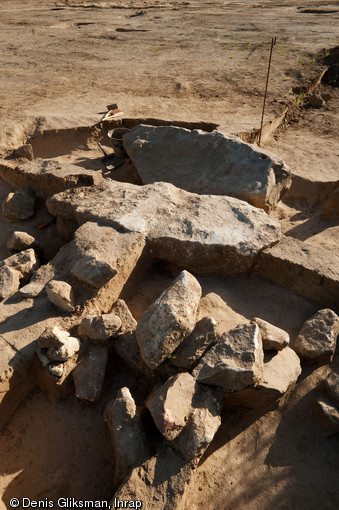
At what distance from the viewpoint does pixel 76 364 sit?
2.94 m

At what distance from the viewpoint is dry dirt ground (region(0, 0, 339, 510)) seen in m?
2.58

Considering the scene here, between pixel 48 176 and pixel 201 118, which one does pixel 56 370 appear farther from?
pixel 201 118

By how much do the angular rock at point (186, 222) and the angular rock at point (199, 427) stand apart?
1390mm

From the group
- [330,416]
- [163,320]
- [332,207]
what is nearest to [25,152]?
[163,320]

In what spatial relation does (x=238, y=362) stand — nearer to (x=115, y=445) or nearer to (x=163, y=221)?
(x=115, y=445)

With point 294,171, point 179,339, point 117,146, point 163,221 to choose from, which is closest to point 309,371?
point 179,339

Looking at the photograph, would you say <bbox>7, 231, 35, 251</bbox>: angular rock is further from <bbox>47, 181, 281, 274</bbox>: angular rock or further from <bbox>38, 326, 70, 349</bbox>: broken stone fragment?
<bbox>38, 326, 70, 349</bbox>: broken stone fragment

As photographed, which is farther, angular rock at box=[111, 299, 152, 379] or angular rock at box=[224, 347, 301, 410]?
angular rock at box=[111, 299, 152, 379]

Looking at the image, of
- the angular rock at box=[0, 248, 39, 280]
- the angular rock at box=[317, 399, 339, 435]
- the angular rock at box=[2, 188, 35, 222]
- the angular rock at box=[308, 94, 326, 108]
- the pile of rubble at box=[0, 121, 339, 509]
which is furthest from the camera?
the angular rock at box=[308, 94, 326, 108]

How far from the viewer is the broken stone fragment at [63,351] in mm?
2760

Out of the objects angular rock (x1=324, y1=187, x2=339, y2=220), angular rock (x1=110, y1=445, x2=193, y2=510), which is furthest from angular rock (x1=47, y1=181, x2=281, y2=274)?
angular rock (x1=110, y1=445, x2=193, y2=510)

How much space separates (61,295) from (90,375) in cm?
70

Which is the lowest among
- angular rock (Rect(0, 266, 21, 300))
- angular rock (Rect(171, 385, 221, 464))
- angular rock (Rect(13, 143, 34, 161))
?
angular rock (Rect(171, 385, 221, 464))

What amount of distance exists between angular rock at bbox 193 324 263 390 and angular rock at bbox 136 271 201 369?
0.26 m
